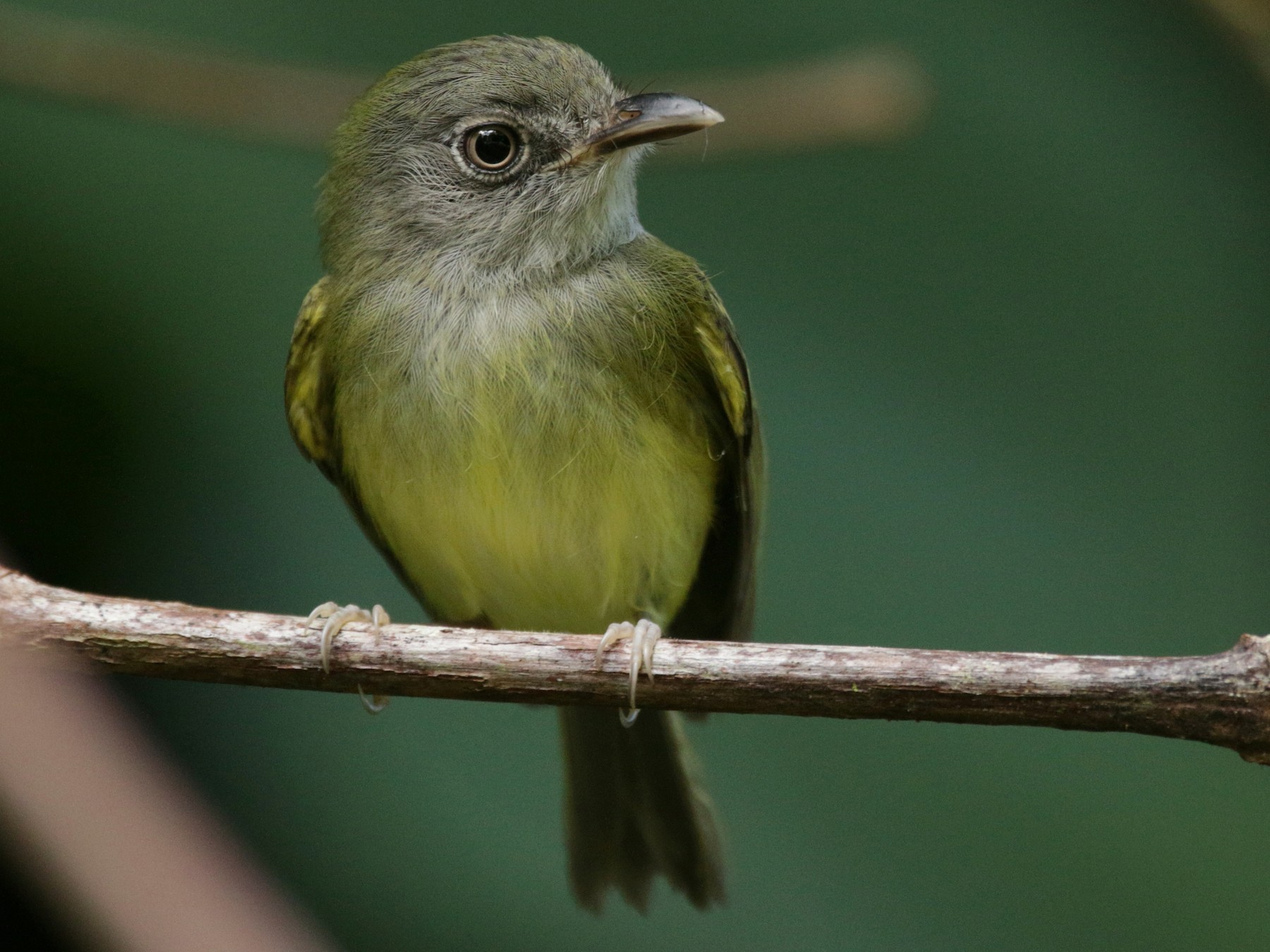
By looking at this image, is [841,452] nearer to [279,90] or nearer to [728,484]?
[728,484]

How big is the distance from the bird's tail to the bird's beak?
1.60 meters

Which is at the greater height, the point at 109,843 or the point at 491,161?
the point at 491,161

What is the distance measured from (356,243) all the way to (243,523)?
1.45 meters

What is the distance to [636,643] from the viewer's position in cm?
271

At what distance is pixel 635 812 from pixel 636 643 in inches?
56.9

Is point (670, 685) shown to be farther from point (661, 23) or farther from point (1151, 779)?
point (661, 23)

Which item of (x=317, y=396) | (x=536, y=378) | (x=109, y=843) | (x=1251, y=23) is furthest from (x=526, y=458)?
(x=1251, y=23)

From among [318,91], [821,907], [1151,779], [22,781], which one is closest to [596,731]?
[821,907]

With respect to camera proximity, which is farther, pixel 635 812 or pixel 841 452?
pixel 841 452

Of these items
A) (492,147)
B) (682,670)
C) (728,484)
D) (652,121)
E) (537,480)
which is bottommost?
(682,670)

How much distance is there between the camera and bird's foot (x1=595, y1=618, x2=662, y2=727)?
264cm

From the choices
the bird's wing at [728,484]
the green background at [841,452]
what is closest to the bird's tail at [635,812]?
the bird's wing at [728,484]

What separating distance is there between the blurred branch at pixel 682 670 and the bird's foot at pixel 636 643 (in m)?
0.02

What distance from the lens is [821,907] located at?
4469mm
